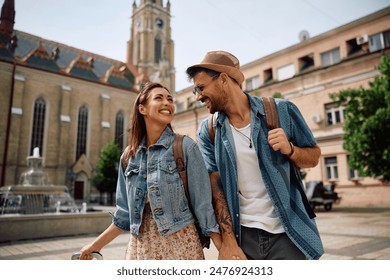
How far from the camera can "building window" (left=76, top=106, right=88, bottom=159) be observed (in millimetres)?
23205

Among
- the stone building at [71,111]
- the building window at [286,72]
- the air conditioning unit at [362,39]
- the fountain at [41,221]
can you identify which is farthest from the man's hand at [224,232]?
the stone building at [71,111]

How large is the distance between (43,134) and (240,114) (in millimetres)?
21176

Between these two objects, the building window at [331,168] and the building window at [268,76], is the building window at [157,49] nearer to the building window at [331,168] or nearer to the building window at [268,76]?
the building window at [268,76]

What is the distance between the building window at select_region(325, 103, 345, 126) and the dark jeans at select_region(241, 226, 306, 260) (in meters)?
12.8

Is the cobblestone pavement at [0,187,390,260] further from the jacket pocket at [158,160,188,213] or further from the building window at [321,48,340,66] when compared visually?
the building window at [321,48,340,66]

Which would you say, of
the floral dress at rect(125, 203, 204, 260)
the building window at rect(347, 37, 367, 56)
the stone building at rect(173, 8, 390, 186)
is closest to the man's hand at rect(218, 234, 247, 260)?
the floral dress at rect(125, 203, 204, 260)

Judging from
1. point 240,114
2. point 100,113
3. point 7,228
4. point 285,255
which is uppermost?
point 100,113

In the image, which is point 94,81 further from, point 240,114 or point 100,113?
point 240,114

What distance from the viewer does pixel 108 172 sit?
21.0 meters

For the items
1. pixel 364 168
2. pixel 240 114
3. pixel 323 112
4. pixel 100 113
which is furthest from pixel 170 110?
pixel 100 113

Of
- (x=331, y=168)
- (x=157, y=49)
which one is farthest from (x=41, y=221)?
(x=157, y=49)

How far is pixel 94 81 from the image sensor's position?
2458 cm
